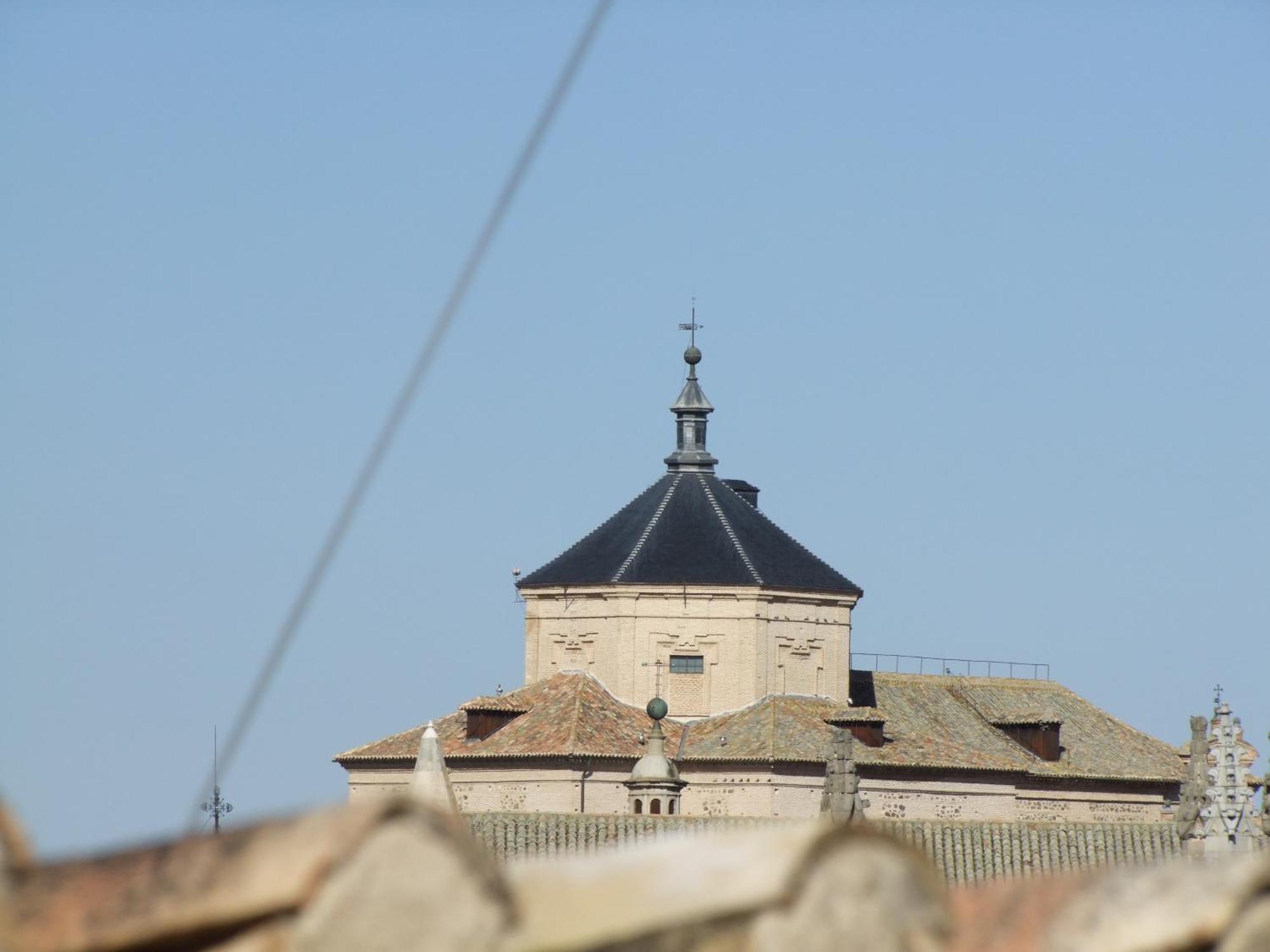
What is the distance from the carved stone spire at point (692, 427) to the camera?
77188mm

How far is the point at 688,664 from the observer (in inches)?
2739

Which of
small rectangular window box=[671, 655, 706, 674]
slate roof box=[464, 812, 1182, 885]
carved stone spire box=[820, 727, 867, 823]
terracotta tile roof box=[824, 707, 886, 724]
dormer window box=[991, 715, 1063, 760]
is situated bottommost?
dormer window box=[991, 715, 1063, 760]

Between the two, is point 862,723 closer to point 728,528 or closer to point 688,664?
point 688,664

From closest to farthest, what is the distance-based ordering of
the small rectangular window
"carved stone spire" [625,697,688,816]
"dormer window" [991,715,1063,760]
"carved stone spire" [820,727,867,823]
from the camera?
"carved stone spire" [820,727,867,823]
"carved stone spire" [625,697,688,816]
the small rectangular window
"dormer window" [991,715,1063,760]

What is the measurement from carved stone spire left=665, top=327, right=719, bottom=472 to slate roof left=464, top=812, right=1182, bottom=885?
28141 mm

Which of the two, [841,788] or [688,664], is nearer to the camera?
[841,788]

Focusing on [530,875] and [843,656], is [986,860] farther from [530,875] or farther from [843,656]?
[530,875]

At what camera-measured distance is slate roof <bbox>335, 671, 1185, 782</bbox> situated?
66.0m

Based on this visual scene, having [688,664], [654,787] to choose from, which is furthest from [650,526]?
[654,787]

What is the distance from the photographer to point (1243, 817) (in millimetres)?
34125

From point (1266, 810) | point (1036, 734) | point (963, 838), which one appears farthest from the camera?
point (1036, 734)

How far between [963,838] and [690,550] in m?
25.4

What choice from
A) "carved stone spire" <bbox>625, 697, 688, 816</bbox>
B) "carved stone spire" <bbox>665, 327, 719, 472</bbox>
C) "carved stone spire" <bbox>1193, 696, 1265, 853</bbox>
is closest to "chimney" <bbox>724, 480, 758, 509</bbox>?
"carved stone spire" <bbox>665, 327, 719, 472</bbox>

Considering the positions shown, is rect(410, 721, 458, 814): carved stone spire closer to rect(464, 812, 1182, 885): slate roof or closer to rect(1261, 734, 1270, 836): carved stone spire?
rect(464, 812, 1182, 885): slate roof
